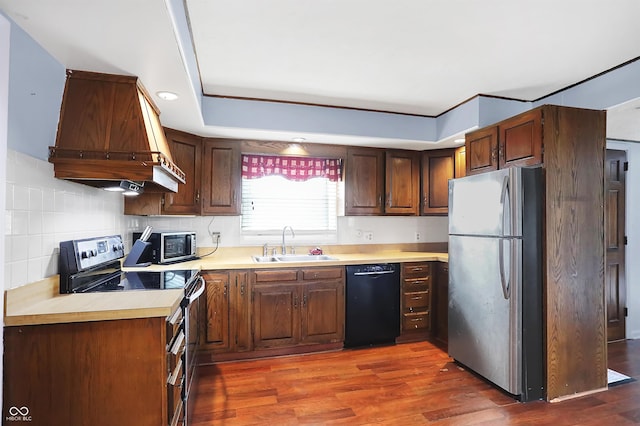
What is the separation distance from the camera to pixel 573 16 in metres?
1.87

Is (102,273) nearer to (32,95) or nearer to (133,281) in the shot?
(133,281)

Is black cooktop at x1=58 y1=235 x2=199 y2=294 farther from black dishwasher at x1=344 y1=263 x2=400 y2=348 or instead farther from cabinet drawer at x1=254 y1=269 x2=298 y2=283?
black dishwasher at x1=344 y1=263 x2=400 y2=348

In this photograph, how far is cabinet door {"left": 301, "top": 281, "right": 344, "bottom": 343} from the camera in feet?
10.6

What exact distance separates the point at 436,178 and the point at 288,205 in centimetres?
169

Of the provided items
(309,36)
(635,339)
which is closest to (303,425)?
(309,36)

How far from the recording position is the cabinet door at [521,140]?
7.98ft

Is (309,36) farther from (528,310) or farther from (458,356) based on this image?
(458,356)

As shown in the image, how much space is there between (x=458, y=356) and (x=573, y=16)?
254cm

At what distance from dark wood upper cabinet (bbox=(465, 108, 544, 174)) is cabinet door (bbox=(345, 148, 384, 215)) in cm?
98

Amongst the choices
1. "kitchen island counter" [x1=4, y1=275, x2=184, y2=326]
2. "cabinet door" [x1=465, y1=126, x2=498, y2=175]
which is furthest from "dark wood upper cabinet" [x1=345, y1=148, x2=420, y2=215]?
"kitchen island counter" [x1=4, y1=275, x2=184, y2=326]

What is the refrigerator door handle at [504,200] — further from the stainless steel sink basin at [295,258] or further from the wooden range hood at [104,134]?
the wooden range hood at [104,134]

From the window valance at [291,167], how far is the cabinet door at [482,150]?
4.37ft

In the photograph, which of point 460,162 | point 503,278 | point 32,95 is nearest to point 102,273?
point 32,95

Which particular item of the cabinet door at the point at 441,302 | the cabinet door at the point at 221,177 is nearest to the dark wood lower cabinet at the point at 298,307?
the cabinet door at the point at 221,177
